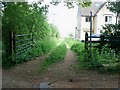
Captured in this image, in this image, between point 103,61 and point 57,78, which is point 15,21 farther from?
point 57,78

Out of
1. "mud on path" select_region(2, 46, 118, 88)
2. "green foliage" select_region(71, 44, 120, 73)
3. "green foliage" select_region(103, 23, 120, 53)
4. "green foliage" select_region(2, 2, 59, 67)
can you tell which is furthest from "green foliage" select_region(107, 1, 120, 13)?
"green foliage" select_region(2, 2, 59, 67)

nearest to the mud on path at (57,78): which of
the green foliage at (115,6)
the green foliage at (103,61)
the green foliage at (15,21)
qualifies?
the green foliage at (103,61)

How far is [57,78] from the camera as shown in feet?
27.1

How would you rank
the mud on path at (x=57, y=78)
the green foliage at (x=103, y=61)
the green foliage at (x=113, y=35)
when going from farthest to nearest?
the green foliage at (x=113, y=35), the green foliage at (x=103, y=61), the mud on path at (x=57, y=78)

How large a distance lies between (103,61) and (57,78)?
3422 mm

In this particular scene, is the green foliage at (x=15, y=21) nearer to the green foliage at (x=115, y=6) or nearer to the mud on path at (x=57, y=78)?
the mud on path at (x=57, y=78)

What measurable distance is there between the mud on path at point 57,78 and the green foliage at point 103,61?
19.7 inches

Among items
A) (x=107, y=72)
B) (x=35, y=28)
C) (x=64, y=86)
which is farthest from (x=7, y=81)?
(x=35, y=28)

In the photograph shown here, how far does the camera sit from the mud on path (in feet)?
23.8

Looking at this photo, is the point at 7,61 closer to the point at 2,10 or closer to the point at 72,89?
the point at 2,10

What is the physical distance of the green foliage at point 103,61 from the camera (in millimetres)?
9585

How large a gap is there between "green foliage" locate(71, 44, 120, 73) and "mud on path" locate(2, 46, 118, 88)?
50 centimetres

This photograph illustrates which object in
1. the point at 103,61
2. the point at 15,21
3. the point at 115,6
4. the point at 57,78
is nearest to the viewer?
the point at 57,78

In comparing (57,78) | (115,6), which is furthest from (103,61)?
(57,78)
